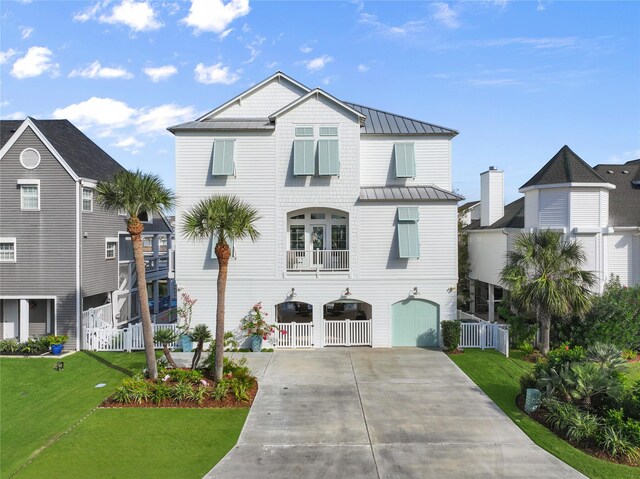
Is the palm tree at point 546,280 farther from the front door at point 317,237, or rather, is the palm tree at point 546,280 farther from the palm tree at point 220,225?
the palm tree at point 220,225

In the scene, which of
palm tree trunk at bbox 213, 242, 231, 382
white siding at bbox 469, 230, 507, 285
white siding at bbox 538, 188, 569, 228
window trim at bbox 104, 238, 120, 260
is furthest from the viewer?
white siding at bbox 469, 230, 507, 285

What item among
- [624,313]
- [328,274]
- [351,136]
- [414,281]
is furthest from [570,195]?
[328,274]

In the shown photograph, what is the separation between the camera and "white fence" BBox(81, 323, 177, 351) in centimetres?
1847

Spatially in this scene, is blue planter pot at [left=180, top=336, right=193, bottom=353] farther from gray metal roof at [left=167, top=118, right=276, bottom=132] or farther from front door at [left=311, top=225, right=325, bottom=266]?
gray metal roof at [left=167, top=118, right=276, bottom=132]

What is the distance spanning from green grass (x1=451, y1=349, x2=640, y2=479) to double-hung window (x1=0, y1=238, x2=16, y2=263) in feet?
67.6

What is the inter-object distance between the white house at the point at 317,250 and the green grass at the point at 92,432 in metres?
6.95

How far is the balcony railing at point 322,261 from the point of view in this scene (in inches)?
778

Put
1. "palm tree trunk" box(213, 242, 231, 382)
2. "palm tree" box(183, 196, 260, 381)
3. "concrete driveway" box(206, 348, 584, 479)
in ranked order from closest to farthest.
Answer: "concrete driveway" box(206, 348, 584, 479) → "palm tree" box(183, 196, 260, 381) → "palm tree trunk" box(213, 242, 231, 382)

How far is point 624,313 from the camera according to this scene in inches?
673

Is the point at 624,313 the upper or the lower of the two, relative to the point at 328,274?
lower

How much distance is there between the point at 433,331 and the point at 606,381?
29.5ft

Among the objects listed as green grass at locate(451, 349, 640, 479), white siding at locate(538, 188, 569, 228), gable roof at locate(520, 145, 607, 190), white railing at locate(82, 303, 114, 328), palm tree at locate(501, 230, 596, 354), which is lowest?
green grass at locate(451, 349, 640, 479)

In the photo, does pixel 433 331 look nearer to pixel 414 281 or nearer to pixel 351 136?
pixel 414 281

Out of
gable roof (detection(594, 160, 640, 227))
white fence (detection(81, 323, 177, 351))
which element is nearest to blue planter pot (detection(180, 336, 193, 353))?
white fence (detection(81, 323, 177, 351))
